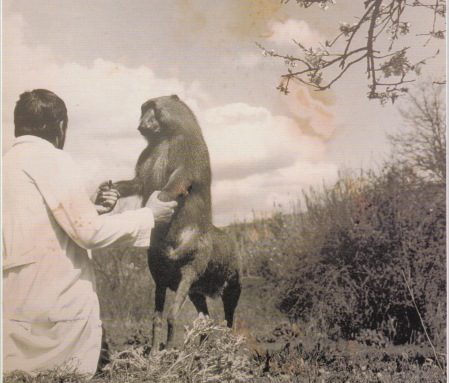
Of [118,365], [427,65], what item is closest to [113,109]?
[118,365]

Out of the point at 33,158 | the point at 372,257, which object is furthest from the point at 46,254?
the point at 372,257

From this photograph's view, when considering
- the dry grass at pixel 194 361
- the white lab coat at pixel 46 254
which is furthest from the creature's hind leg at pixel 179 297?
the white lab coat at pixel 46 254

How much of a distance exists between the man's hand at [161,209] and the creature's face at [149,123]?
590mm

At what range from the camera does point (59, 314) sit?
20.3 feet

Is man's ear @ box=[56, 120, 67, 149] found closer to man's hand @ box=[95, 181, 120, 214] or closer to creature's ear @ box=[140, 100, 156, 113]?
man's hand @ box=[95, 181, 120, 214]

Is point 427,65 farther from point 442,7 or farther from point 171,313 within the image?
point 171,313

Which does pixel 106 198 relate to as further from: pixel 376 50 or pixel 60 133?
pixel 376 50

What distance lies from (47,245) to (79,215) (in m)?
0.39

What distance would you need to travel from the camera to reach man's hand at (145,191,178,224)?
20.8 ft

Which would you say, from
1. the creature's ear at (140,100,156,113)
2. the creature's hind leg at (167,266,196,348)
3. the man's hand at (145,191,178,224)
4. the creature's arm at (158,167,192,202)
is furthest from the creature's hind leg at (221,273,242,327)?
the creature's ear at (140,100,156,113)

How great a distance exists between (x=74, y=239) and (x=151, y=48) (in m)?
1.89

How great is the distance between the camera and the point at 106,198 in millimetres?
6355

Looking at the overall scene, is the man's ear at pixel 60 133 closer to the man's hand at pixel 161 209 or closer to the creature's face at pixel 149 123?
the creature's face at pixel 149 123

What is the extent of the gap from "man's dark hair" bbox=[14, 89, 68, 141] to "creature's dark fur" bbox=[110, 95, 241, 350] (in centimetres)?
75
